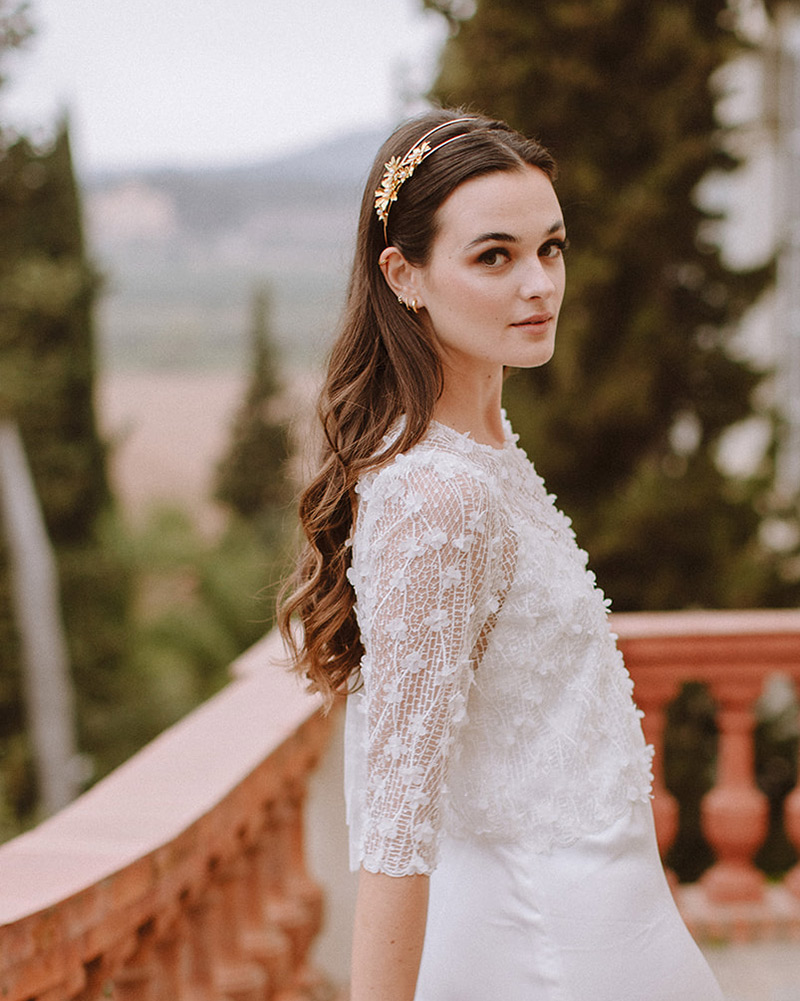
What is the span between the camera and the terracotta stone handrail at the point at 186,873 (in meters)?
1.27

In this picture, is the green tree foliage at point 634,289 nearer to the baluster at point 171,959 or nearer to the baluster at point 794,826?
the baluster at point 794,826

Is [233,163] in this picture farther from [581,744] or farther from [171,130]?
[581,744]

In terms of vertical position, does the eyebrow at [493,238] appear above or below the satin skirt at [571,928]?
above

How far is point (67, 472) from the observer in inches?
587

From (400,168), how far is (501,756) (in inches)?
26.6

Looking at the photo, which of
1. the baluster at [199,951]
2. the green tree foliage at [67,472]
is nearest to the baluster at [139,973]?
the baluster at [199,951]

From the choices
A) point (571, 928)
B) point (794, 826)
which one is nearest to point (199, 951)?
point (571, 928)

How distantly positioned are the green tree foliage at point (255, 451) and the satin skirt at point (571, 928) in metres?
21.2

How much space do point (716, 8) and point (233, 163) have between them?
26.3 metres

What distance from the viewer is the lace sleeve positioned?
1.04m

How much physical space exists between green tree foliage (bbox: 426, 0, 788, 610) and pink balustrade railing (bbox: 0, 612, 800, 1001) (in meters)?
3.04

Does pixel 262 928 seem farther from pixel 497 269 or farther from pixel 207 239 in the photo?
pixel 207 239

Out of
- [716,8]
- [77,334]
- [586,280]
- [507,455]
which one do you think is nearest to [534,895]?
[507,455]

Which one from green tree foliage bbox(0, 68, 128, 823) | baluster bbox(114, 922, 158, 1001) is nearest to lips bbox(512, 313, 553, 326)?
baluster bbox(114, 922, 158, 1001)
